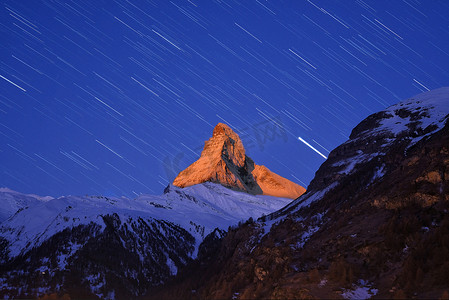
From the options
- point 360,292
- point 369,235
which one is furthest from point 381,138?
point 360,292

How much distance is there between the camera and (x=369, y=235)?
154ft

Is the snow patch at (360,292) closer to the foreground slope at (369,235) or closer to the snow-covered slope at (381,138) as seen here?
the foreground slope at (369,235)

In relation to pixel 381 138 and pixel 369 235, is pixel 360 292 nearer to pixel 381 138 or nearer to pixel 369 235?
pixel 369 235

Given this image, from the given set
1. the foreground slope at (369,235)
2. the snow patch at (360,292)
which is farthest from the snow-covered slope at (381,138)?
the snow patch at (360,292)

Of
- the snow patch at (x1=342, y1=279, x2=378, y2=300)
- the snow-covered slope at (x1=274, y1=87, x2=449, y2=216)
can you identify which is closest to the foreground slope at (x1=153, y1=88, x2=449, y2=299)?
the snow patch at (x1=342, y1=279, x2=378, y2=300)

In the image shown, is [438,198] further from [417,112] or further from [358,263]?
[417,112]

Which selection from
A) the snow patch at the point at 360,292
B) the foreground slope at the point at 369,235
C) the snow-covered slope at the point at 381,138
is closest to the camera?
the snow patch at the point at 360,292

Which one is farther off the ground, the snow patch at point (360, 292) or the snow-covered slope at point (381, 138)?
the snow-covered slope at point (381, 138)

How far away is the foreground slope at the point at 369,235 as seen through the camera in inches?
1430

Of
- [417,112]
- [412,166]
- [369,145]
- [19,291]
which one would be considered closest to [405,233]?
[412,166]

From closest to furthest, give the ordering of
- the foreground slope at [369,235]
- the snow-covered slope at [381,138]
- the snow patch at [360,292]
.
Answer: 1. the snow patch at [360,292]
2. the foreground slope at [369,235]
3. the snow-covered slope at [381,138]

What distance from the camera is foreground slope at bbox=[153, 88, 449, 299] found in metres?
36.3

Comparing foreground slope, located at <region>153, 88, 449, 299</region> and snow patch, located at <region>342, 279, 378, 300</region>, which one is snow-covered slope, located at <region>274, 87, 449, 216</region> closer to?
foreground slope, located at <region>153, 88, 449, 299</region>

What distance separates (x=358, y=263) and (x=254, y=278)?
62.6ft
